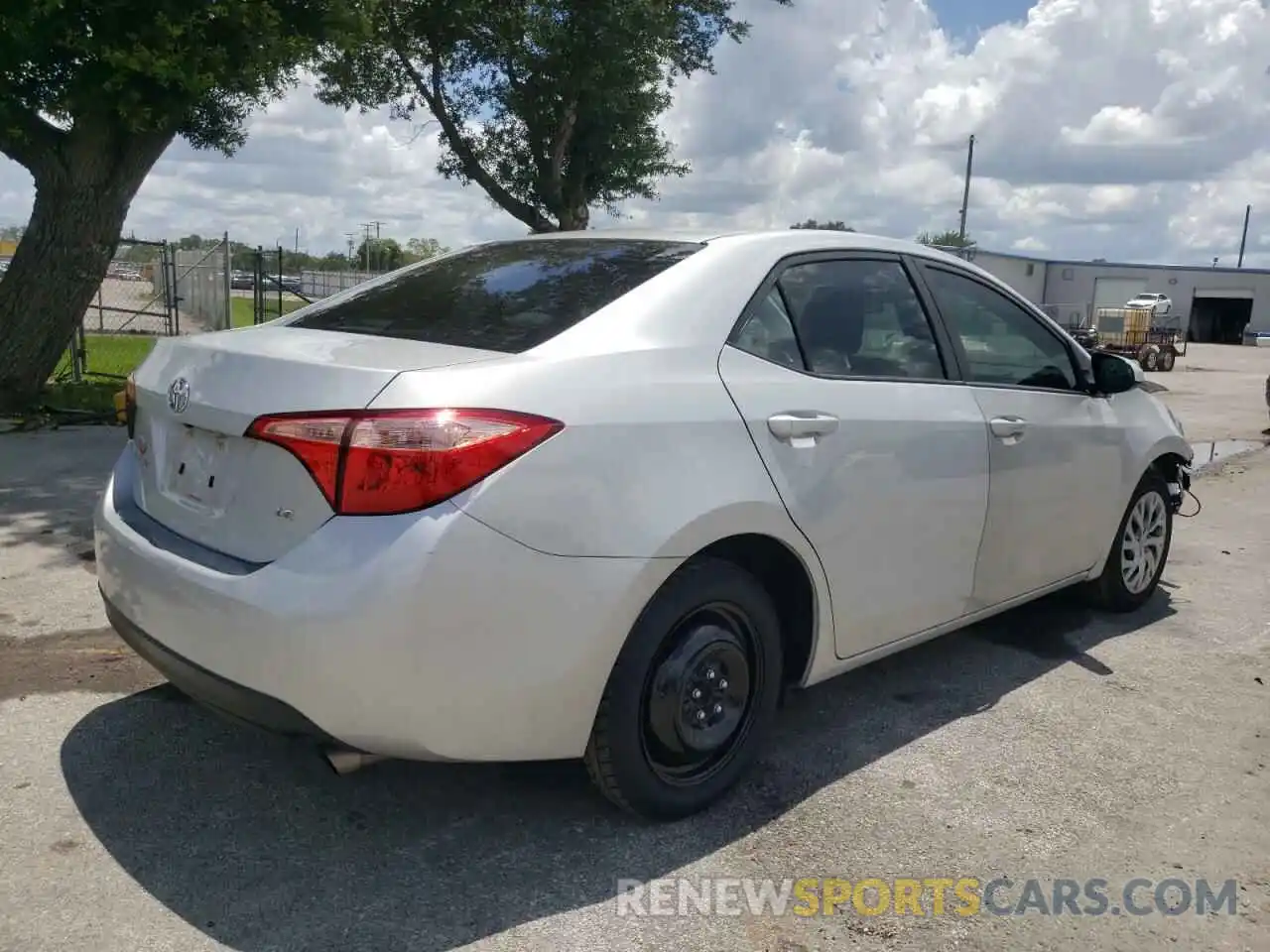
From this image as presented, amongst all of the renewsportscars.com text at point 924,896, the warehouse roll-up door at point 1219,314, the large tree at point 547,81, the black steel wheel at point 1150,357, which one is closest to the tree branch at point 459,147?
the large tree at point 547,81

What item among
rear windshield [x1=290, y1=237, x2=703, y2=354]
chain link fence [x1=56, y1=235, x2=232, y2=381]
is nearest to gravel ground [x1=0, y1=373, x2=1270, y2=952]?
rear windshield [x1=290, y1=237, x2=703, y2=354]

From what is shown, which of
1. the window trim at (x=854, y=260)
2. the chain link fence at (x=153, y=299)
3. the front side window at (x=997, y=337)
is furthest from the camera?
the chain link fence at (x=153, y=299)

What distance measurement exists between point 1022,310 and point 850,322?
4.05ft

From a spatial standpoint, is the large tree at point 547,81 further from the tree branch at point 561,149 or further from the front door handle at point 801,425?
the front door handle at point 801,425

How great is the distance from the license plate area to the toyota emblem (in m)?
0.06

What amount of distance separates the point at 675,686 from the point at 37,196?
910 centimetres

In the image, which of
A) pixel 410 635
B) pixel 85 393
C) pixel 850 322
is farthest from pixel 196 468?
pixel 85 393

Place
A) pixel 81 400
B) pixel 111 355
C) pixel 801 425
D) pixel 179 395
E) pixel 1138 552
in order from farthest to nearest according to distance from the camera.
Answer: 1. pixel 111 355
2. pixel 81 400
3. pixel 1138 552
4. pixel 801 425
5. pixel 179 395

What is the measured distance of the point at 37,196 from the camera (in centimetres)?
968

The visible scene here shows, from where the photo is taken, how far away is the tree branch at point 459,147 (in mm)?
16953

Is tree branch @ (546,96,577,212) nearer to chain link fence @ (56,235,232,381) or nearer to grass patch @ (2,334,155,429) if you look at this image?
chain link fence @ (56,235,232,381)

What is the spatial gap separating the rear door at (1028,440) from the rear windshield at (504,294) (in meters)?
1.29

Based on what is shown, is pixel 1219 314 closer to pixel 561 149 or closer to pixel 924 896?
pixel 561 149

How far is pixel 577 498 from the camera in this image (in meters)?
2.63
